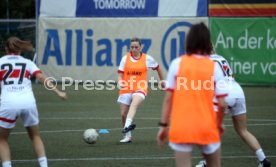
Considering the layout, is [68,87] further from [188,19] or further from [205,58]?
[205,58]

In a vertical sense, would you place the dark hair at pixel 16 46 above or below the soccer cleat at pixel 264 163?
above

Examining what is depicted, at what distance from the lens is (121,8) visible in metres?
31.9

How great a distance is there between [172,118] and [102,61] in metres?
24.5

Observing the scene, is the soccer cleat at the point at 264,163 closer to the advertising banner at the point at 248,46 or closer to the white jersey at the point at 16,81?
the white jersey at the point at 16,81

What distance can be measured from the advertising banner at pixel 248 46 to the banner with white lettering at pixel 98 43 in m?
1.51

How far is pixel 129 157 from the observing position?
1288cm

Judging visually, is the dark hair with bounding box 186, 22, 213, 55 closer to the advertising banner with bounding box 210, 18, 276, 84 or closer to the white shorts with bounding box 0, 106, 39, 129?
the white shorts with bounding box 0, 106, 39, 129

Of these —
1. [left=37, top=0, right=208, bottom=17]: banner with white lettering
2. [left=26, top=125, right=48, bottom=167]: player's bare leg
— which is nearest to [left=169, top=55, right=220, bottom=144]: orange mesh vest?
[left=26, top=125, right=48, bottom=167]: player's bare leg

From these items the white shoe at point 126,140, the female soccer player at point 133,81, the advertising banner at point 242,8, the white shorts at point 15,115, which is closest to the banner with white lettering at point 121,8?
the advertising banner at point 242,8

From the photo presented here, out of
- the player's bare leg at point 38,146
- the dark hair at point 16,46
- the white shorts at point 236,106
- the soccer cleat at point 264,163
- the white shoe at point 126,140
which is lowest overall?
the white shoe at point 126,140

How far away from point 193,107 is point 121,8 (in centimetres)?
2448

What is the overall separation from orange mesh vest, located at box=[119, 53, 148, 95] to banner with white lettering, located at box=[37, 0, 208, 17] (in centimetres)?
1521

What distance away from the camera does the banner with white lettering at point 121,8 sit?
30.7 m

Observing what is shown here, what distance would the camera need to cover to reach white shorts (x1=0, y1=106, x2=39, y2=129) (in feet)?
33.2
